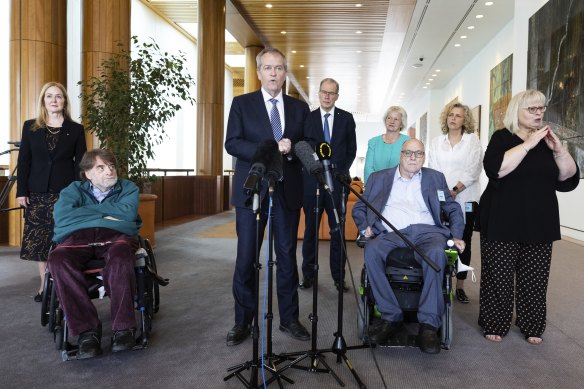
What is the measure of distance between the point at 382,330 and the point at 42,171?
2630 millimetres

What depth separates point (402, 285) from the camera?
2.81 meters

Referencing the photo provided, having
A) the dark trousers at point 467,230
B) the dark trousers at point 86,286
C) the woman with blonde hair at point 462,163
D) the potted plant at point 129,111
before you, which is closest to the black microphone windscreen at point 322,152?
the dark trousers at point 86,286

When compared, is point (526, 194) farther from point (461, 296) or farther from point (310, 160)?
point (310, 160)

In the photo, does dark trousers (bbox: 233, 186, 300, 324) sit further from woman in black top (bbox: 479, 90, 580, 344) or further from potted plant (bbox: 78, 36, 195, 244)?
potted plant (bbox: 78, 36, 195, 244)

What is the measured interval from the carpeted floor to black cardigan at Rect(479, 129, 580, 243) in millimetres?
647

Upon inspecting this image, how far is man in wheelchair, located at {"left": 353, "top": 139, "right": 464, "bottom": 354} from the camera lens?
2676mm

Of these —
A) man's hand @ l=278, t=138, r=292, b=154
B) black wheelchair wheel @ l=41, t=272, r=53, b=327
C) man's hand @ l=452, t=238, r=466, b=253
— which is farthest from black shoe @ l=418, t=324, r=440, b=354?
Result: black wheelchair wheel @ l=41, t=272, r=53, b=327

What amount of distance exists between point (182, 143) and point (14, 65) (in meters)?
8.06

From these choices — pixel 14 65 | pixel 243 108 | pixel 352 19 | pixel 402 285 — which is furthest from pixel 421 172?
pixel 352 19

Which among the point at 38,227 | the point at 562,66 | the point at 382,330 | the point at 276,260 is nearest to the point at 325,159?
the point at 276,260

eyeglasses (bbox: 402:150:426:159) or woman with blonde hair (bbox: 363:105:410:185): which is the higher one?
woman with blonde hair (bbox: 363:105:410:185)

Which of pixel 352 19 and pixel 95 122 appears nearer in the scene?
pixel 95 122

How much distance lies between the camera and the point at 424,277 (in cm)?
270

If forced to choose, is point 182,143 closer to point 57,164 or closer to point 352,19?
point 352,19
